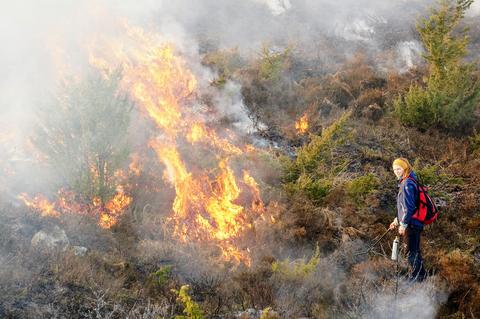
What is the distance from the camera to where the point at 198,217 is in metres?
7.77

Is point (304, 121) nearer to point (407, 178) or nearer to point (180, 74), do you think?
point (180, 74)

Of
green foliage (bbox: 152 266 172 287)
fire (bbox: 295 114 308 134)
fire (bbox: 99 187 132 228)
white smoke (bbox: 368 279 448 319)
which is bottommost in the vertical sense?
fire (bbox: 295 114 308 134)

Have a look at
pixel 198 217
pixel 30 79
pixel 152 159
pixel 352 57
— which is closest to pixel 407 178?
pixel 198 217

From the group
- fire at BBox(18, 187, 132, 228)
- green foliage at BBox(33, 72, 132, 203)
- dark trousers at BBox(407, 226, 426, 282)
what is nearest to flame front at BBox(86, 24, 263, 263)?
fire at BBox(18, 187, 132, 228)

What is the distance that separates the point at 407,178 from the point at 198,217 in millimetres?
4115

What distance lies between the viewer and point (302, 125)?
11.3 metres

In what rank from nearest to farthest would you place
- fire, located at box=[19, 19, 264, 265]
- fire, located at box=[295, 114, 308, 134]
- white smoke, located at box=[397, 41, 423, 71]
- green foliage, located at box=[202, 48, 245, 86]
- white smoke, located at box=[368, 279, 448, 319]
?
white smoke, located at box=[368, 279, 448, 319] → fire, located at box=[19, 19, 264, 265] → fire, located at box=[295, 114, 308, 134] → green foliage, located at box=[202, 48, 245, 86] → white smoke, located at box=[397, 41, 423, 71]

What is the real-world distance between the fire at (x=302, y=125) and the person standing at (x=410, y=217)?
616 centimetres

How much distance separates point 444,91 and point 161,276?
923 cm

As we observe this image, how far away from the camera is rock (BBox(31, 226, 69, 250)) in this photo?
588 centimetres

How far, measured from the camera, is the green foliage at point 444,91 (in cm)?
1102

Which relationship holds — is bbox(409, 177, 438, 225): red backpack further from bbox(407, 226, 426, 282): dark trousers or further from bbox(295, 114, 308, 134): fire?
bbox(295, 114, 308, 134): fire

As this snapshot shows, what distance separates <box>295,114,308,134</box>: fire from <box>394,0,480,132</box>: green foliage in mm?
2662

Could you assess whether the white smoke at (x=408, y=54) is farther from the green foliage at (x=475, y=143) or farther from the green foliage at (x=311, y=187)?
the green foliage at (x=311, y=187)
